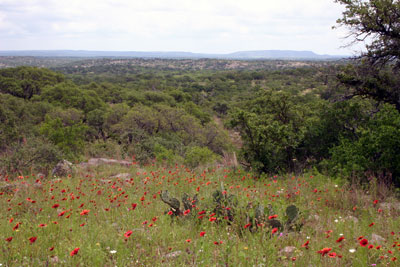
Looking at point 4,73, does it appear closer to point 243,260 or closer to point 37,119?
point 37,119

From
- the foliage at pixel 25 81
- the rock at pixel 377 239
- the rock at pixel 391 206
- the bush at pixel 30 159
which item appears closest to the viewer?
the rock at pixel 377 239

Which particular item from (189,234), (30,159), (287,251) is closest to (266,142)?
(189,234)

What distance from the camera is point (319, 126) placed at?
7.93 meters

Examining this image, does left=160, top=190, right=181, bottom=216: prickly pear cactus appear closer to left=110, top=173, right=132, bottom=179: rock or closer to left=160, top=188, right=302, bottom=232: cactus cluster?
left=160, top=188, right=302, bottom=232: cactus cluster

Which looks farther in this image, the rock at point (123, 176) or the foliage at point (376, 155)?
the rock at point (123, 176)

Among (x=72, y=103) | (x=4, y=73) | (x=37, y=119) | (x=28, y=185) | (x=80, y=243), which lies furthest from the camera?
(x=4, y=73)

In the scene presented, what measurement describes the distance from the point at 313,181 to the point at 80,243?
4612 mm

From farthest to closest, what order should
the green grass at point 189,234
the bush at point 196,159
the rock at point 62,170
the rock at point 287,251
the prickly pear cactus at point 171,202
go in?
the bush at point 196,159 < the rock at point 62,170 < the prickly pear cactus at point 171,202 < the rock at point 287,251 < the green grass at point 189,234

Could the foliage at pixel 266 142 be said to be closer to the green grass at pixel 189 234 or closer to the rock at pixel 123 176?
the green grass at pixel 189 234

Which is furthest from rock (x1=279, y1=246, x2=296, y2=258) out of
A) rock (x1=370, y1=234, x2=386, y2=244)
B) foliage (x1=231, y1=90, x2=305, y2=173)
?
foliage (x1=231, y1=90, x2=305, y2=173)

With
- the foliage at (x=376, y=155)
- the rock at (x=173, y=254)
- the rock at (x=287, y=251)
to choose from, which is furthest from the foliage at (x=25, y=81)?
the rock at (x=287, y=251)

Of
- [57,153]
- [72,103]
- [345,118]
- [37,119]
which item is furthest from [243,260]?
[72,103]

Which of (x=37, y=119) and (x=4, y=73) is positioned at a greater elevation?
(x=4, y=73)

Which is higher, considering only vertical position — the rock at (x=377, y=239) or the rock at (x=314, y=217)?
the rock at (x=377, y=239)
